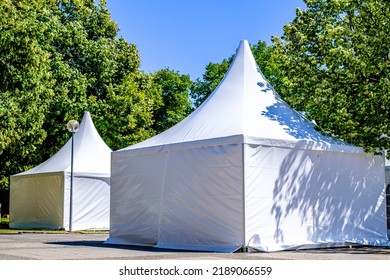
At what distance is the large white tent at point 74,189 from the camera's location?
92.2ft

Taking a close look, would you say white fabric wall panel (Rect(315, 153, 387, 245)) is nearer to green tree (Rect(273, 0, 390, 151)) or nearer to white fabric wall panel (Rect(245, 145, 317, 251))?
white fabric wall panel (Rect(245, 145, 317, 251))

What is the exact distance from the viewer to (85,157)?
29.5 metres

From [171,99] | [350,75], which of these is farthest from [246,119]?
[171,99]

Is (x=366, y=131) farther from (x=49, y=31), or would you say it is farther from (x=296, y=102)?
(x=49, y=31)

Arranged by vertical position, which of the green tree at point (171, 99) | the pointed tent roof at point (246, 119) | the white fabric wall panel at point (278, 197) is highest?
the green tree at point (171, 99)

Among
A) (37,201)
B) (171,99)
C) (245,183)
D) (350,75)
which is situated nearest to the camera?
(245,183)

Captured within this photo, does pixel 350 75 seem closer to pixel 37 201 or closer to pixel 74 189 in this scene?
pixel 74 189

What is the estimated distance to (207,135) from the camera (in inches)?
621

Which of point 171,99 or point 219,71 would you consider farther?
point 171,99

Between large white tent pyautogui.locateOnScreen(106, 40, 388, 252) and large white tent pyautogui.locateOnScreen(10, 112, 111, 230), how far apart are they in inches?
407

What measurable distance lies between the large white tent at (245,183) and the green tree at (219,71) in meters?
31.6

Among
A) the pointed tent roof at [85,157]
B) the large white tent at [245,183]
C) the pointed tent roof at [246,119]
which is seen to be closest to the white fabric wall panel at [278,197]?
the large white tent at [245,183]

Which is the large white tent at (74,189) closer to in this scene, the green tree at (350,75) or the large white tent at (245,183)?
the green tree at (350,75)

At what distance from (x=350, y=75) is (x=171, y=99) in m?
38.0
